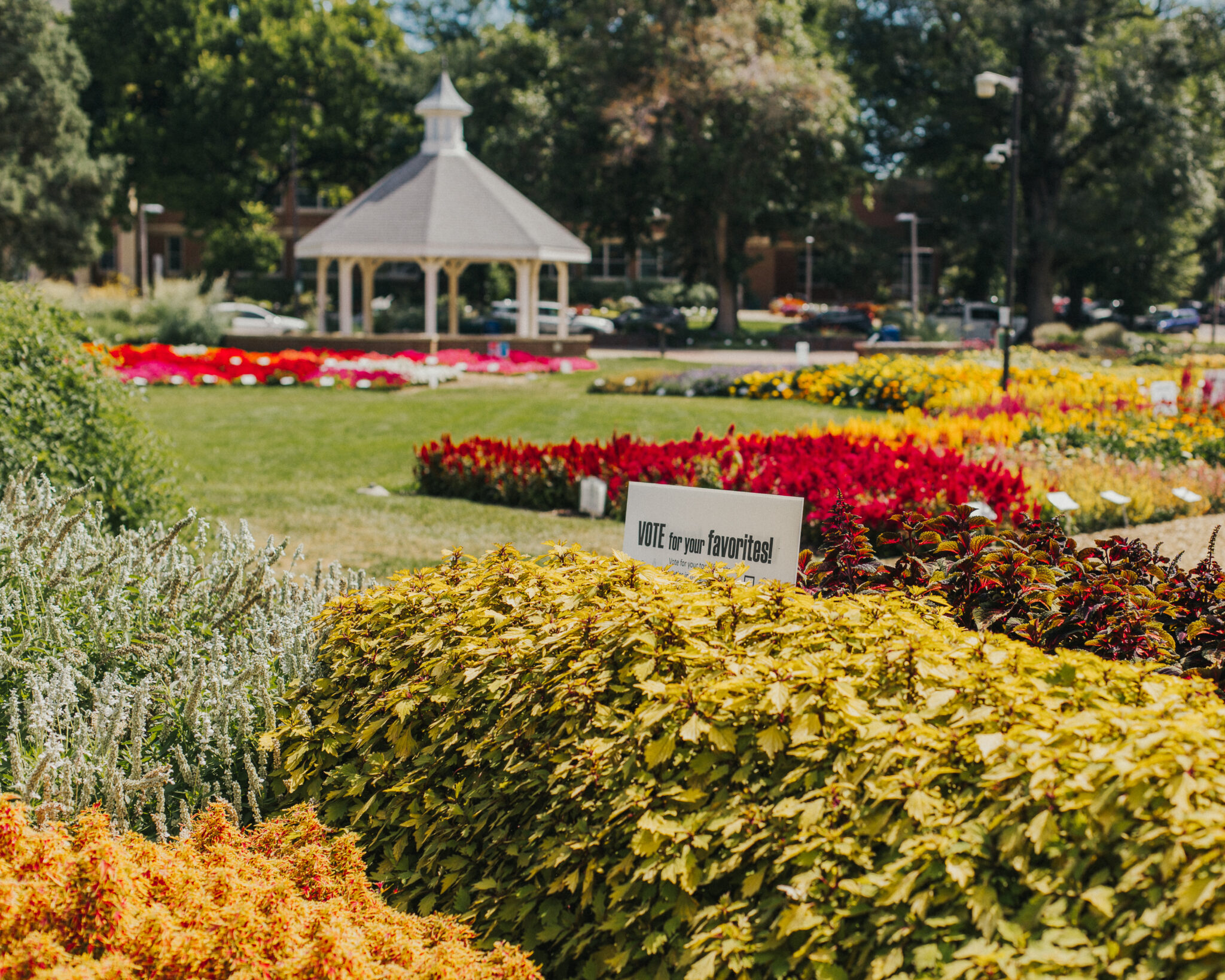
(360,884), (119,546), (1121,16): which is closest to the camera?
(360,884)

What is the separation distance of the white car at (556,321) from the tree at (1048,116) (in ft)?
38.5

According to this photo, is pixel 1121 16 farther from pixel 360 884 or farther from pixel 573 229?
pixel 360 884

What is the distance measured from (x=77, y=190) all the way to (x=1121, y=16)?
37181 mm

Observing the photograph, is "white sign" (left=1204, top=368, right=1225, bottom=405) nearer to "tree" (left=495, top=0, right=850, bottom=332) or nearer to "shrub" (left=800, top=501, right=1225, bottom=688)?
"shrub" (left=800, top=501, right=1225, bottom=688)

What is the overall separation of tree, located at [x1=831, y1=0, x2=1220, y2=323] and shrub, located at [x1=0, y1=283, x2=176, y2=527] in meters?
38.0

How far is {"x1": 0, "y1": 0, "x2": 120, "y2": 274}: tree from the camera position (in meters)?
41.2

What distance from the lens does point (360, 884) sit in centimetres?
276

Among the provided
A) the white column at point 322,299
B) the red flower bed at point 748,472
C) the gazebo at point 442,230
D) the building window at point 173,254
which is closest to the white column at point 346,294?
the gazebo at point 442,230

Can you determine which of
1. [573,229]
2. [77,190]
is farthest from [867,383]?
[77,190]

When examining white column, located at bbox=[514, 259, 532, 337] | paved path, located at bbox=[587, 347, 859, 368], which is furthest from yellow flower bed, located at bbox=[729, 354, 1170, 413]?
white column, located at bbox=[514, 259, 532, 337]

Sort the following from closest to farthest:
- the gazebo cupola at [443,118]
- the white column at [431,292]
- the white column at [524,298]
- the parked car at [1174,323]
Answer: the white column at [431,292]
the white column at [524,298]
the gazebo cupola at [443,118]
the parked car at [1174,323]

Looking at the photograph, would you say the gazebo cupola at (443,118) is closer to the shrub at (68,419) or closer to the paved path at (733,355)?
the paved path at (733,355)

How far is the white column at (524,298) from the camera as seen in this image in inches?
1097

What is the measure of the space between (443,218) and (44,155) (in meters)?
23.7
